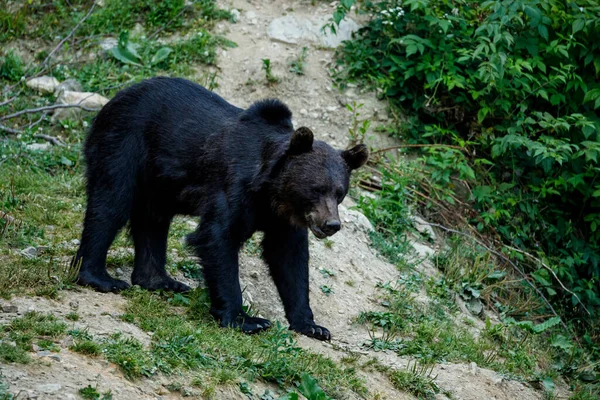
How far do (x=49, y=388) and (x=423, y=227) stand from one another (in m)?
6.36

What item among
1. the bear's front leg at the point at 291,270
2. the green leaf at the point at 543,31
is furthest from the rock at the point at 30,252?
the green leaf at the point at 543,31

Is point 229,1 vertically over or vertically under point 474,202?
over

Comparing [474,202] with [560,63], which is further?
[474,202]

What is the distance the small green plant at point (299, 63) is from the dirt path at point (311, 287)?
0.25ft

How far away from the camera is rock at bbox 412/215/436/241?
9984 millimetres

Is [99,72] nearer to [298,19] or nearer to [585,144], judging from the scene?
[298,19]

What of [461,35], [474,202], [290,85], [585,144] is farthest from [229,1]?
[585,144]

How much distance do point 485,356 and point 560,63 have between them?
4149mm

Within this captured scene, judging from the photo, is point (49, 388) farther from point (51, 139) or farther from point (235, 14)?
point (235, 14)

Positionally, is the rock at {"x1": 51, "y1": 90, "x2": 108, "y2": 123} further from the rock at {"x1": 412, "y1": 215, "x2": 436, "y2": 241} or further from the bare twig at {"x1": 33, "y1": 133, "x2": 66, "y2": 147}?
the rock at {"x1": 412, "y1": 215, "x2": 436, "y2": 241}

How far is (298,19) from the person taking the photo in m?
12.1

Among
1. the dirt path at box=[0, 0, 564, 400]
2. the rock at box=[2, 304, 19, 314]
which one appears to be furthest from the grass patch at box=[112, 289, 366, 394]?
the rock at box=[2, 304, 19, 314]

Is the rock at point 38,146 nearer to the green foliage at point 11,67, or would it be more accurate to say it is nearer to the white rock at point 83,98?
the white rock at point 83,98

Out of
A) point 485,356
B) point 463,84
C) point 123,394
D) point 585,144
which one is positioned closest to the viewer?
point 123,394
